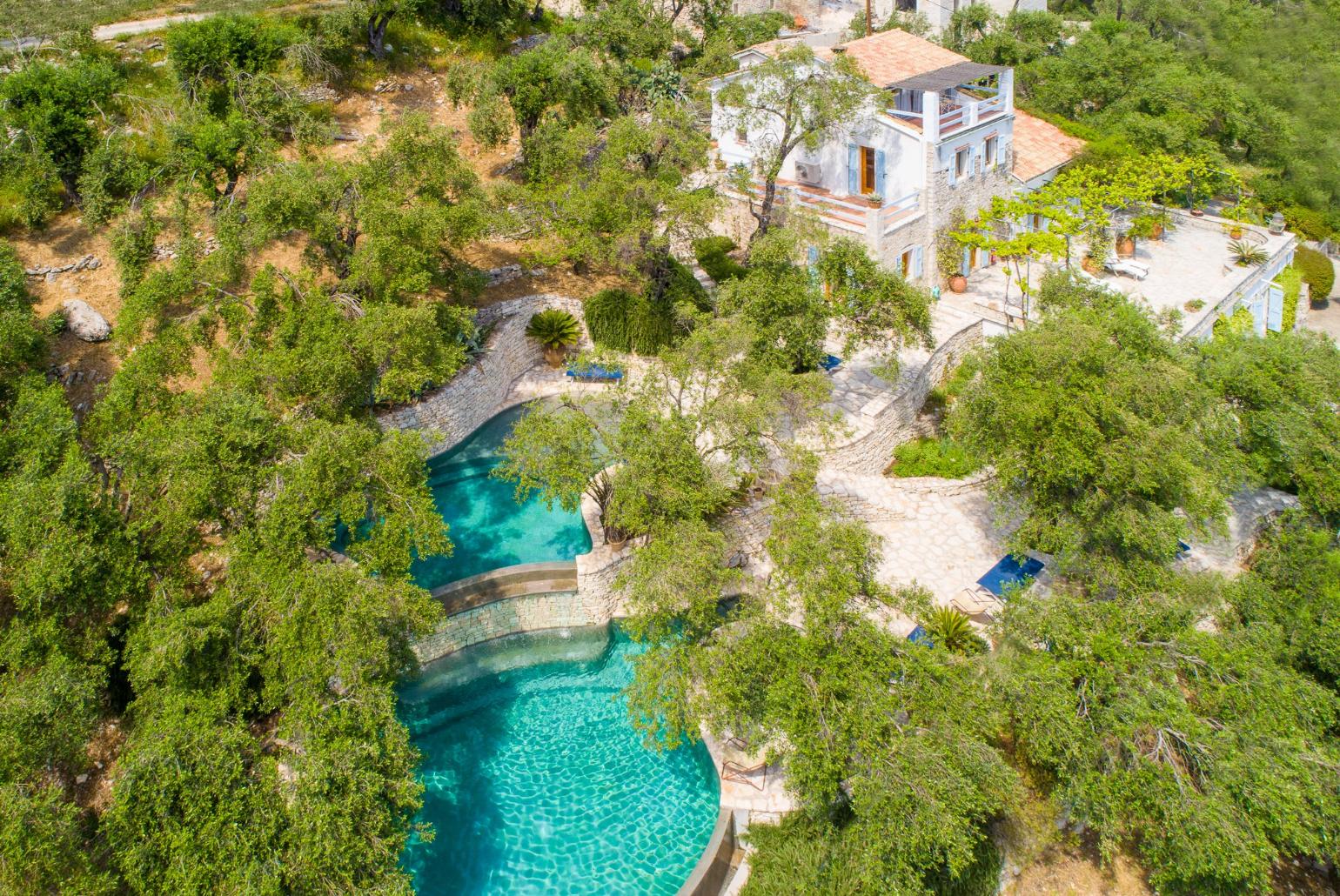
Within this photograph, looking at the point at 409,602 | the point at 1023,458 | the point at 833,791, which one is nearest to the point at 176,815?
the point at 409,602

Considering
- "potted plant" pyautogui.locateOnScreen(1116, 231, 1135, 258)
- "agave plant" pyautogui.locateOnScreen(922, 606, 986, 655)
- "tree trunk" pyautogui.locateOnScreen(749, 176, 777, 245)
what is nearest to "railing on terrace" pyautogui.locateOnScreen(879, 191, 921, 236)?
"tree trunk" pyautogui.locateOnScreen(749, 176, 777, 245)

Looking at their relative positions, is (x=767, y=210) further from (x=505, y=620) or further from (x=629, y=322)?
(x=505, y=620)

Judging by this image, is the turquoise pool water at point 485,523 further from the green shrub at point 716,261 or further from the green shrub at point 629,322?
the green shrub at point 716,261

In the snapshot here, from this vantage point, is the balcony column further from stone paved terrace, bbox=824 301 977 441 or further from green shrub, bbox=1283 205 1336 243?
green shrub, bbox=1283 205 1336 243

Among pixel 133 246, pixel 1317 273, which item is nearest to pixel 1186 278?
pixel 1317 273

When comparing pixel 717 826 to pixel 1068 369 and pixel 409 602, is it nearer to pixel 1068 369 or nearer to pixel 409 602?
pixel 409 602
